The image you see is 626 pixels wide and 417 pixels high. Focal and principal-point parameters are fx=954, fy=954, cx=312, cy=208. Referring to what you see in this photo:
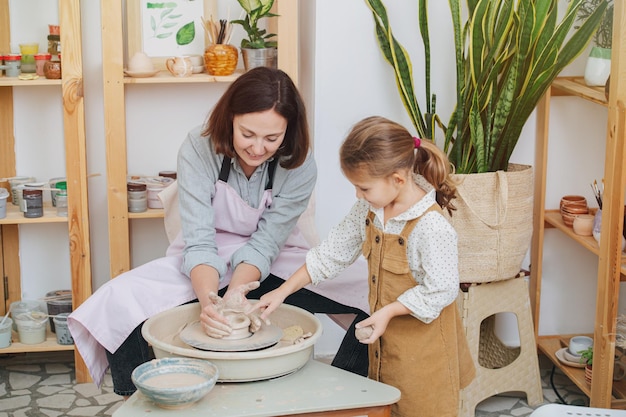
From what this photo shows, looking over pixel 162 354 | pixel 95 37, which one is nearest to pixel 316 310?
pixel 162 354

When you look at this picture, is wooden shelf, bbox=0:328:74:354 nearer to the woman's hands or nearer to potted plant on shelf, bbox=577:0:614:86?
the woman's hands

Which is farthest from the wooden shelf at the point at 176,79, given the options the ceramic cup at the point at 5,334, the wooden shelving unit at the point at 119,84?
the ceramic cup at the point at 5,334

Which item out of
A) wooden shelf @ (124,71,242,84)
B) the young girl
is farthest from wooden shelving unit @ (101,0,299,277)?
the young girl

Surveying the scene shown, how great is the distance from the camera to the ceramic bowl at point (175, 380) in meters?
2.11

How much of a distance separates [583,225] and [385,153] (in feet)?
4.17

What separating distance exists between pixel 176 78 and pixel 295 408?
169 cm

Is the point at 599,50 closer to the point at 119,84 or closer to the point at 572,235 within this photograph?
the point at 572,235

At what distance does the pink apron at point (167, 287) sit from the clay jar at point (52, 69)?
2.95ft

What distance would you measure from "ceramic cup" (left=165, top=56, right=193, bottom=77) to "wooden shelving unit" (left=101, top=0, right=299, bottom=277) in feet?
0.09

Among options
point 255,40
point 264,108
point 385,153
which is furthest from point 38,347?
point 385,153

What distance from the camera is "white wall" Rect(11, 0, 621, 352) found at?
3.52 meters

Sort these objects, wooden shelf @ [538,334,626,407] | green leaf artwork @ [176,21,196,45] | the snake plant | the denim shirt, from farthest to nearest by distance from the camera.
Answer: green leaf artwork @ [176,21,196,45] < wooden shelf @ [538,334,626,407] < the snake plant < the denim shirt

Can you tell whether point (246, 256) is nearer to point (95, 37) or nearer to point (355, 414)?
point (355, 414)

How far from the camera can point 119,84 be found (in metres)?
3.50
